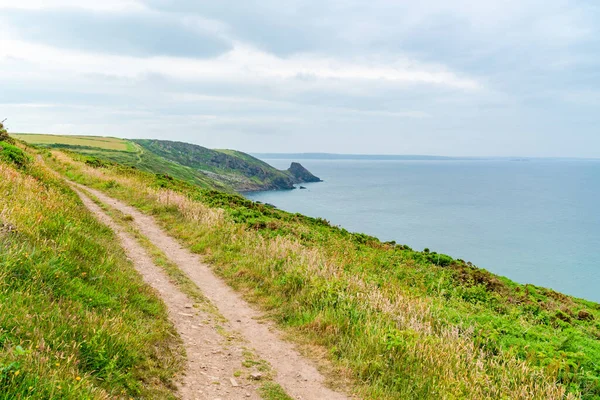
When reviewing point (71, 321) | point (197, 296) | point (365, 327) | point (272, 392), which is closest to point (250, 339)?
point (272, 392)

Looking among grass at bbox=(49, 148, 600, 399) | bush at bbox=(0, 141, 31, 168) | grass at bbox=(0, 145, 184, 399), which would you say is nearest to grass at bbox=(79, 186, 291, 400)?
grass at bbox=(49, 148, 600, 399)

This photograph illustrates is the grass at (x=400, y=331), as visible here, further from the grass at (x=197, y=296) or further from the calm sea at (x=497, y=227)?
the calm sea at (x=497, y=227)

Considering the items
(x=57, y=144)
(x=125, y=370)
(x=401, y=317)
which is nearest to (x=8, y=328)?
(x=125, y=370)

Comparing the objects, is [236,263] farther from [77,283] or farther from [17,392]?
[17,392]

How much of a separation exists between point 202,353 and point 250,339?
131 centimetres

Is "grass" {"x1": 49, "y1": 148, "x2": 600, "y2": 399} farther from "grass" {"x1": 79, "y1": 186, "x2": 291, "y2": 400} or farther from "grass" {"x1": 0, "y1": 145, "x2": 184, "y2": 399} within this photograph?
"grass" {"x1": 0, "y1": 145, "x2": 184, "y2": 399}

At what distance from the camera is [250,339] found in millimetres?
8289

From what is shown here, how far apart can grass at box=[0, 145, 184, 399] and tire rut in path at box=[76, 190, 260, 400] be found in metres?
0.33

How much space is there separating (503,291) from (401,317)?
1310cm

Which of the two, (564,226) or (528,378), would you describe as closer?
(528,378)

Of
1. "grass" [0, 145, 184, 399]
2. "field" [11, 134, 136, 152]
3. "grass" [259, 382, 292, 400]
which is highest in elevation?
"field" [11, 134, 136, 152]

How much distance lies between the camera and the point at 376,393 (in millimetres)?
6457

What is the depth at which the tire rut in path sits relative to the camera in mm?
6121

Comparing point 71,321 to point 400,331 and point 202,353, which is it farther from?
point 400,331
